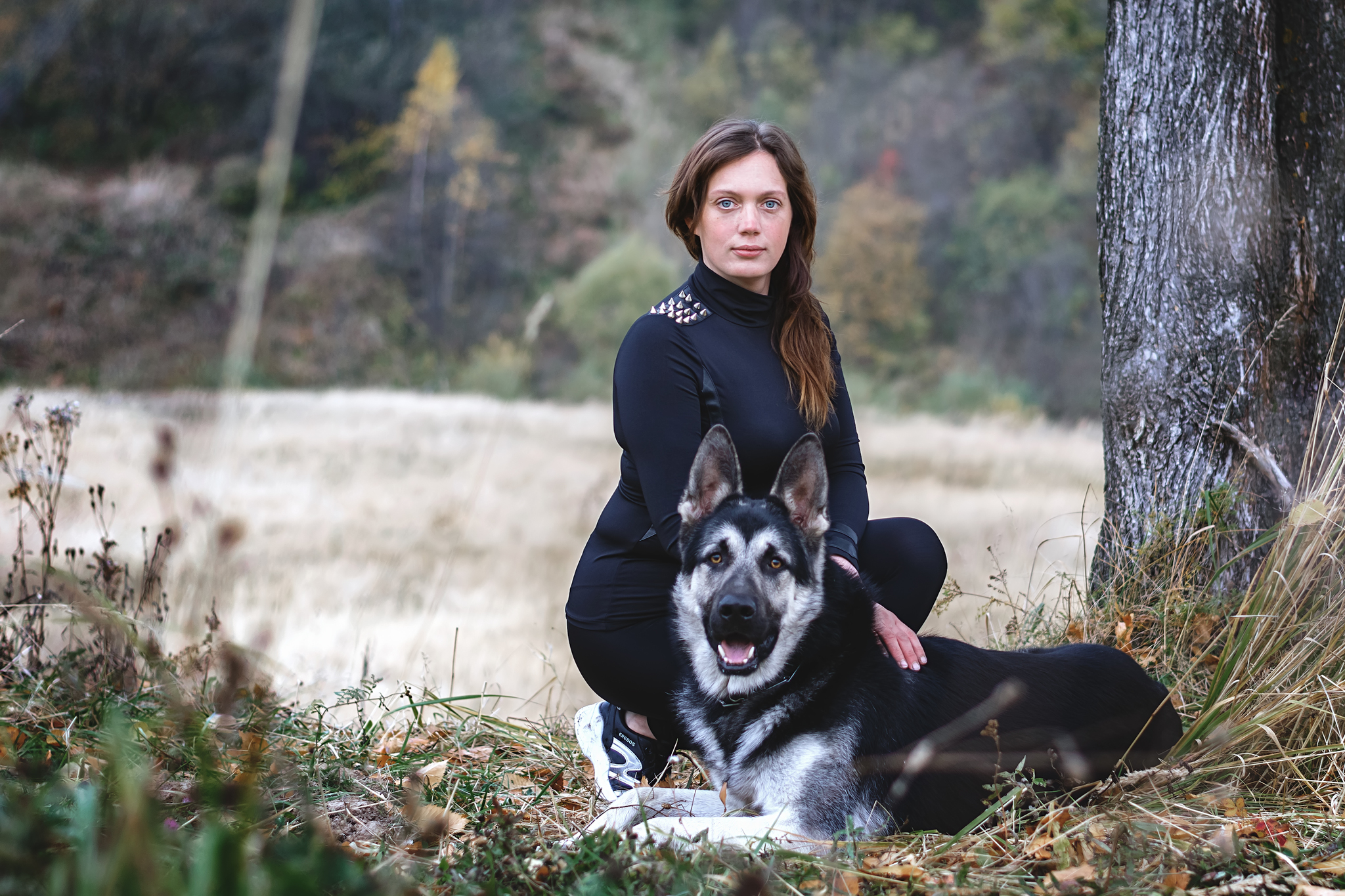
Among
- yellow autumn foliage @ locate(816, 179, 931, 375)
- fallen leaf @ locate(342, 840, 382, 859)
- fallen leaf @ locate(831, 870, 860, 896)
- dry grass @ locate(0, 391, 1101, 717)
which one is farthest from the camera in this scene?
yellow autumn foliage @ locate(816, 179, 931, 375)

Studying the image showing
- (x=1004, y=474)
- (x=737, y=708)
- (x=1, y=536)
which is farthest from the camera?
(x=1004, y=474)

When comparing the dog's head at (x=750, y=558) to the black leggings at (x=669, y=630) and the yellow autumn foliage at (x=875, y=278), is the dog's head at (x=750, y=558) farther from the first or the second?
the yellow autumn foliage at (x=875, y=278)

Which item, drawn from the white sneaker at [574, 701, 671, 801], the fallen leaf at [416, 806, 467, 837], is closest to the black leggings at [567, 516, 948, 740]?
the white sneaker at [574, 701, 671, 801]

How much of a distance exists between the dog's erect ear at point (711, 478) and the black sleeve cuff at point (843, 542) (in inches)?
15.3

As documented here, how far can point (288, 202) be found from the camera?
24781 millimetres

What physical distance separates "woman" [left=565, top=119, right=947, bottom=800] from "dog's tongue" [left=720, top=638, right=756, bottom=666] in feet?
1.21

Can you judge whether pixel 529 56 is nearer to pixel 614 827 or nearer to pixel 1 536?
pixel 1 536

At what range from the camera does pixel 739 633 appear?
280 cm

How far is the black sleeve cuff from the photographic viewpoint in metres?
3.14

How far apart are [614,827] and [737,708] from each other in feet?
1.84

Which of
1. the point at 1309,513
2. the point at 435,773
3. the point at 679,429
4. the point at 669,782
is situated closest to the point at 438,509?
the point at 669,782

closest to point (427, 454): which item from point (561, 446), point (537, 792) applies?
point (561, 446)

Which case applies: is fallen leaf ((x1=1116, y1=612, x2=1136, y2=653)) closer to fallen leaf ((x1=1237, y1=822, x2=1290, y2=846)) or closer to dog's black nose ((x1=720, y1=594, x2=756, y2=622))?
fallen leaf ((x1=1237, y1=822, x2=1290, y2=846))

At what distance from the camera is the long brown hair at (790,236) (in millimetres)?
3365
